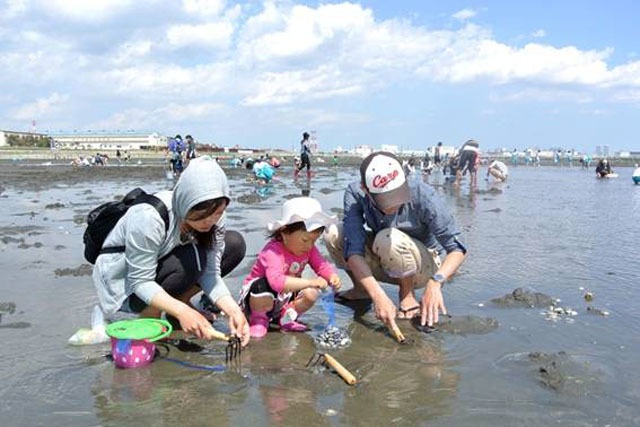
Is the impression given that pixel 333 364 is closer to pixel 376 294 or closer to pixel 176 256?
pixel 376 294

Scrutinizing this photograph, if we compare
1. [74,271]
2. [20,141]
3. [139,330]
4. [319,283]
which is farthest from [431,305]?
[20,141]

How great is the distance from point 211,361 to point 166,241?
72 cm

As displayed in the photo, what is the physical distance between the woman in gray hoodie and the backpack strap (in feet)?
0.07

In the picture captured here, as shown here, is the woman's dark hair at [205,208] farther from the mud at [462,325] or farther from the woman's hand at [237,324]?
the mud at [462,325]

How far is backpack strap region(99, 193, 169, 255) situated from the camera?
2.87 meters

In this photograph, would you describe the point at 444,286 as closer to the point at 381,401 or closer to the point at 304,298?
the point at 304,298

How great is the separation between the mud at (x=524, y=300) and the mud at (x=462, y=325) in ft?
1.44

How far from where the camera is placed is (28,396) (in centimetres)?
239

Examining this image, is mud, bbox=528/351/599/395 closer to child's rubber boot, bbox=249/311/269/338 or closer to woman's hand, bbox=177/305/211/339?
child's rubber boot, bbox=249/311/269/338

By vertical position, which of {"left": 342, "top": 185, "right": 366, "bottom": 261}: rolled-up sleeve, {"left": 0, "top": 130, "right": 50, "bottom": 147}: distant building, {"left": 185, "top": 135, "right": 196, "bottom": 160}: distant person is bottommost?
{"left": 342, "top": 185, "right": 366, "bottom": 261}: rolled-up sleeve

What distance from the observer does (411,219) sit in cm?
378

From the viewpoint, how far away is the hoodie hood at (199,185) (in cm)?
267

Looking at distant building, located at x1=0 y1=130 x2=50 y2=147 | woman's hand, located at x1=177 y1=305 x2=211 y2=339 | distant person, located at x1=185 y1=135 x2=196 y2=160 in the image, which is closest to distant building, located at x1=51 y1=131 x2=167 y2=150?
distant building, located at x1=0 y1=130 x2=50 y2=147

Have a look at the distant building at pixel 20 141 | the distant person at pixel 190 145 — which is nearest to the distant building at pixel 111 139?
the distant building at pixel 20 141
